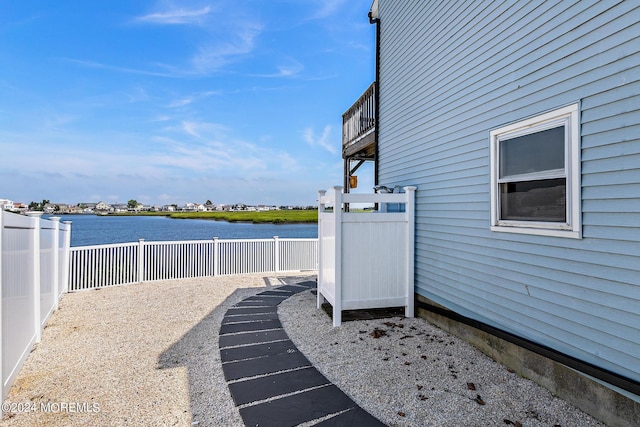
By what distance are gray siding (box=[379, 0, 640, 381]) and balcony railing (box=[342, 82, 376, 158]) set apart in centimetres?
172

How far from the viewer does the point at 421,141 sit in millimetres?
4648

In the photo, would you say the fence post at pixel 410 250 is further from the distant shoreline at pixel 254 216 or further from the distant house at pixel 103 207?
the distant house at pixel 103 207

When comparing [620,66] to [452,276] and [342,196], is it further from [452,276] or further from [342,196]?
[342,196]

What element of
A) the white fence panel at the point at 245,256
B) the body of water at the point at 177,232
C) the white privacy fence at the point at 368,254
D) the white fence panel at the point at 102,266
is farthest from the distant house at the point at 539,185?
the body of water at the point at 177,232

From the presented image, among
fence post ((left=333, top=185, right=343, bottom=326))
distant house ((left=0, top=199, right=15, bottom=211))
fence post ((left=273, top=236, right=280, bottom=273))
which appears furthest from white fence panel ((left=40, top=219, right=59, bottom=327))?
fence post ((left=273, top=236, right=280, bottom=273))

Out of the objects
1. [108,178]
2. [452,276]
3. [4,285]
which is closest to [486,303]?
[452,276]

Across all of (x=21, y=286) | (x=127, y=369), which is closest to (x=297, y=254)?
(x=127, y=369)

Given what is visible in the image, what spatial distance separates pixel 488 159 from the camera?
128 inches

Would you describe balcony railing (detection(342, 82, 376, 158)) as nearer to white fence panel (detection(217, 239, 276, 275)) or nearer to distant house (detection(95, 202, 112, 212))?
white fence panel (detection(217, 239, 276, 275))

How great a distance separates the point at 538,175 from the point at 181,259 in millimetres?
8345

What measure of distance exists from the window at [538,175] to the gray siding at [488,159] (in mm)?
81

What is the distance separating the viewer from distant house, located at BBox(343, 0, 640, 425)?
2019 mm

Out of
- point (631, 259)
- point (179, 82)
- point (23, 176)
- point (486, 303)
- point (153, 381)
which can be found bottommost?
point (153, 381)

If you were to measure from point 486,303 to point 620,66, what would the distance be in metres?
2.38
